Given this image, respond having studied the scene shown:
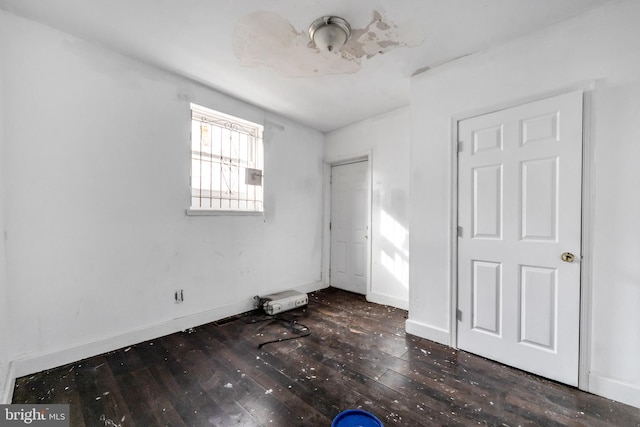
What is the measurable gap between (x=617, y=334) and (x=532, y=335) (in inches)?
17.8

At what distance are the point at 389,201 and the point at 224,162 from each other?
223cm

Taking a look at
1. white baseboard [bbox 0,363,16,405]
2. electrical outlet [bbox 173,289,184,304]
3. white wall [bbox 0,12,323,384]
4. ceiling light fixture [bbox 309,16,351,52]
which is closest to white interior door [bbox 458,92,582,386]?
ceiling light fixture [bbox 309,16,351,52]

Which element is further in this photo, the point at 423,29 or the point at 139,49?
the point at 139,49

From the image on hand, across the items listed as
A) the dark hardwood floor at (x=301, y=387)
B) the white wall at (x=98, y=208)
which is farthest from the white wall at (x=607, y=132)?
the white wall at (x=98, y=208)

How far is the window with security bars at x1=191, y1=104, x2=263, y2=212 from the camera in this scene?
113 inches

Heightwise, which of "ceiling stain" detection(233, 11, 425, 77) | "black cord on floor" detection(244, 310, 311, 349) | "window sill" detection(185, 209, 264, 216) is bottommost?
"black cord on floor" detection(244, 310, 311, 349)

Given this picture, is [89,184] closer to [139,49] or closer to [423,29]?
[139,49]

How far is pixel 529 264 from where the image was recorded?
1969 millimetres

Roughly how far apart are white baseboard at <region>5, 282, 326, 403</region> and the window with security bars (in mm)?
1207

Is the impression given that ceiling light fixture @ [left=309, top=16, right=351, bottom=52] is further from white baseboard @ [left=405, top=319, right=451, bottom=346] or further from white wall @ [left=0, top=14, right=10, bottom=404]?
white baseboard @ [left=405, top=319, right=451, bottom=346]

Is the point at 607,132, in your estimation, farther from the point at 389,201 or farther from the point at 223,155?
the point at 223,155

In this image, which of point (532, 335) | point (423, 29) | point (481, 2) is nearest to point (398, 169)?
point (423, 29)

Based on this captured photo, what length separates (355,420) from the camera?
49.6 inches

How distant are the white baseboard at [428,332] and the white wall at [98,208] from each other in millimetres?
1993
